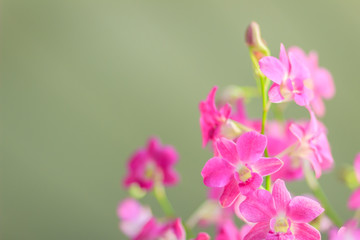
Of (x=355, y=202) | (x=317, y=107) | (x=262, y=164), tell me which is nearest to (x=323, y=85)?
(x=317, y=107)

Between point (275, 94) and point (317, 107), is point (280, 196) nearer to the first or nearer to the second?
point (275, 94)

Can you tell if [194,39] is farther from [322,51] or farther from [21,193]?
[21,193]

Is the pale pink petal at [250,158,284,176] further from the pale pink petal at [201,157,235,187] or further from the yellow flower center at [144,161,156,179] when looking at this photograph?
the yellow flower center at [144,161,156,179]

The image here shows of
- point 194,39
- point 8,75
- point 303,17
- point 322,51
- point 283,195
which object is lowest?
point 283,195

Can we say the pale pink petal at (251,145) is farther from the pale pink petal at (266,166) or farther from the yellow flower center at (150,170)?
the yellow flower center at (150,170)

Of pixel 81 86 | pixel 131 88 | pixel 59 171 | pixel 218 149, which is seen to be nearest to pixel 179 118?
pixel 131 88

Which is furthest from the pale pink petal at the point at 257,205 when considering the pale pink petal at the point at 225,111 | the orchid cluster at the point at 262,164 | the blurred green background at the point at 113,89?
the blurred green background at the point at 113,89
